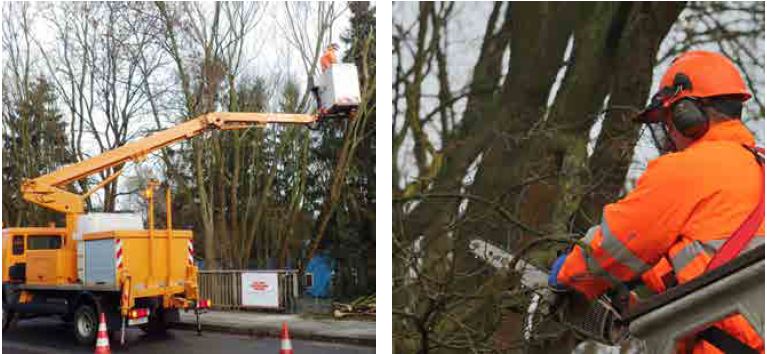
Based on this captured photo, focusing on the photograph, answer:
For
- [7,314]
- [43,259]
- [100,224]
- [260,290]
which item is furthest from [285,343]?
[43,259]

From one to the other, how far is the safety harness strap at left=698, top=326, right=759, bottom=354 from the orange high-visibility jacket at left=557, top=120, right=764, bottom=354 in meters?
0.04

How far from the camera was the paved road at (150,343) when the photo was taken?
3836mm

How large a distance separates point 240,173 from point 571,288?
3.26 meters

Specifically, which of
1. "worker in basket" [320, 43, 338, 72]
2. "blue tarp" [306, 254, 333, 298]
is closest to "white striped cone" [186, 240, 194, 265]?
"blue tarp" [306, 254, 333, 298]

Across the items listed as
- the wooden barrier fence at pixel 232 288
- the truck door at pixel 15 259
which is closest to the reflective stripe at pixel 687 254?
the wooden barrier fence at pixel 232 288

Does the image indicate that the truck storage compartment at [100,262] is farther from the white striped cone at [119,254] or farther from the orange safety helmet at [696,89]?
the orange safety helmet at [696,89]

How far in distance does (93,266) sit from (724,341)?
15.4 feet

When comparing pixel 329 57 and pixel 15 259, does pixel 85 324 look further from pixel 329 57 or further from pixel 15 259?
pixel 329 57

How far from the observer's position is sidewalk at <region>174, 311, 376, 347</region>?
10.0 ft

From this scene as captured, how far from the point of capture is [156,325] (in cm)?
443

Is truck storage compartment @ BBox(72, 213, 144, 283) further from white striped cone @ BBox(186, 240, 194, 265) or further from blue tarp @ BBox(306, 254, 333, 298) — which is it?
blue tarp @ BBox(306, 254, 333, 298)

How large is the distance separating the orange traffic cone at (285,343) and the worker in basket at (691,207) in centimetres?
253

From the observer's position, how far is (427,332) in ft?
9.16

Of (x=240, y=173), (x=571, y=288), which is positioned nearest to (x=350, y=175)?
(x=240, y=173)
